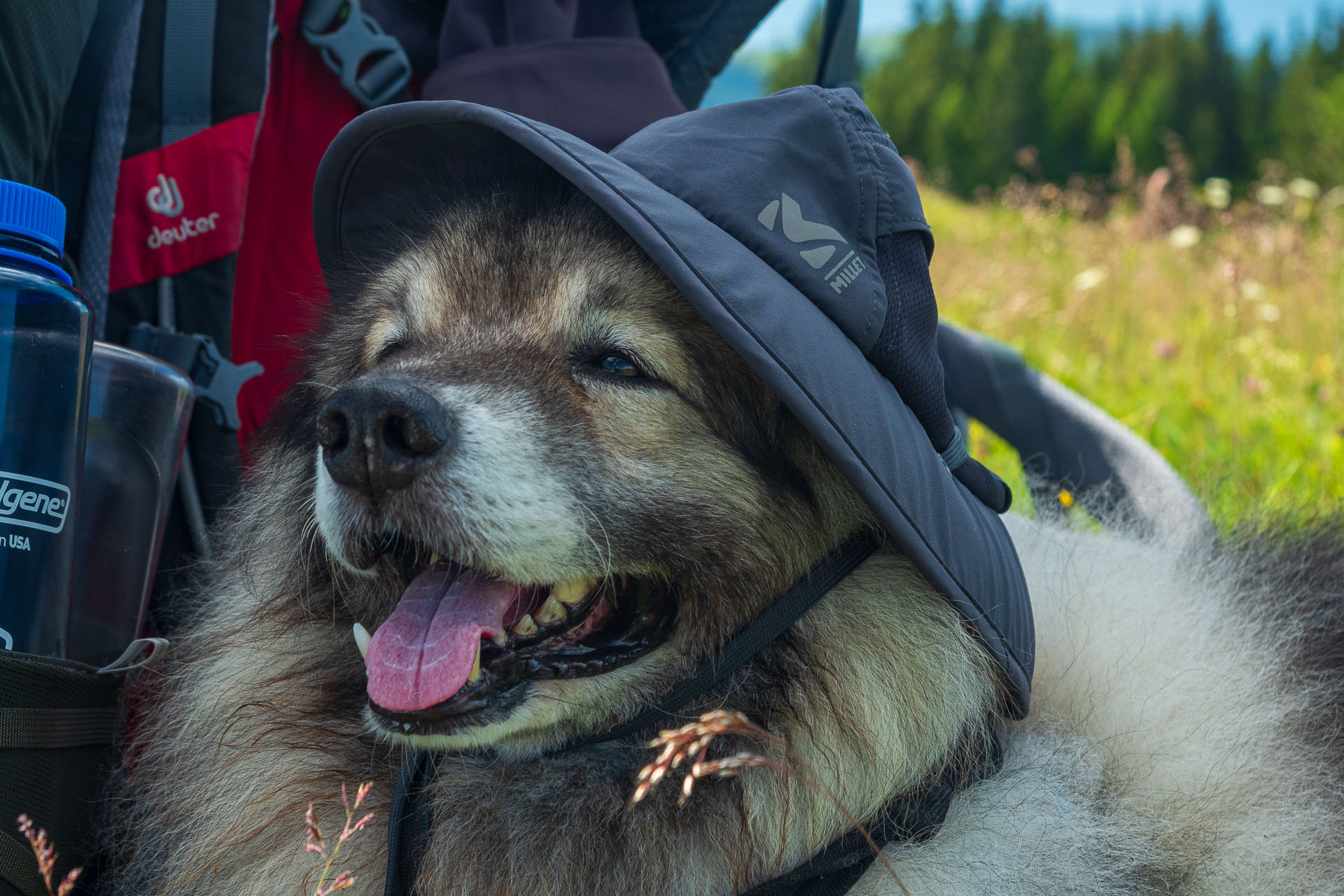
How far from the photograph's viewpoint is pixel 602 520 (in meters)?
1.83

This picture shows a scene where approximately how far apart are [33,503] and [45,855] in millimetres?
652

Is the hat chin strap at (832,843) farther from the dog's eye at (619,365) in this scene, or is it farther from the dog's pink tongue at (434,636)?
the dog's eye at (619,365)

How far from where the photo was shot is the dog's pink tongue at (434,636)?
1.78 meters

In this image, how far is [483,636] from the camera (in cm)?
185

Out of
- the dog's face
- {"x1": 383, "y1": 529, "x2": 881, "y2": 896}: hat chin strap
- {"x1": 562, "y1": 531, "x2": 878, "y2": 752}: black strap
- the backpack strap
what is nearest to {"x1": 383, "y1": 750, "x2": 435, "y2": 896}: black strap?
{"x1": 383, "y1": 529, "x2": 881, "y2": 896}: hat chin strap

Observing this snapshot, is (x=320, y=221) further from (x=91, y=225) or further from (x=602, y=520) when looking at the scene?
(x=602, y=520)

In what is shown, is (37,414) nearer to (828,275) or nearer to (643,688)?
(643,688)

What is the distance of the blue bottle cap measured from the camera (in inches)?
70.0

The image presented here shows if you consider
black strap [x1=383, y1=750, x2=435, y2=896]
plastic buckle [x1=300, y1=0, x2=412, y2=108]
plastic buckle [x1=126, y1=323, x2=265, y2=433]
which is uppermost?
plastic buckle [x1=300, y1=0, x2=412, y2=108]

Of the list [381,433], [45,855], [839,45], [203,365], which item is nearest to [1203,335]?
[839,45]

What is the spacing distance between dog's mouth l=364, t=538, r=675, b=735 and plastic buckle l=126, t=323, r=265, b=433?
0.84 meters

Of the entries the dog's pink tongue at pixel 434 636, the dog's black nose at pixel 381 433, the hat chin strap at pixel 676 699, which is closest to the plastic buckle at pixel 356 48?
the dog's black nose at pixel 381 433

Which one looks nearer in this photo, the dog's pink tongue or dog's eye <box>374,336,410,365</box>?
the dog's pink tongue

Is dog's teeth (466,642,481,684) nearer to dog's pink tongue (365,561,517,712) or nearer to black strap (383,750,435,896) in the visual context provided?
dog's pink tongue (365,561,517,712)
